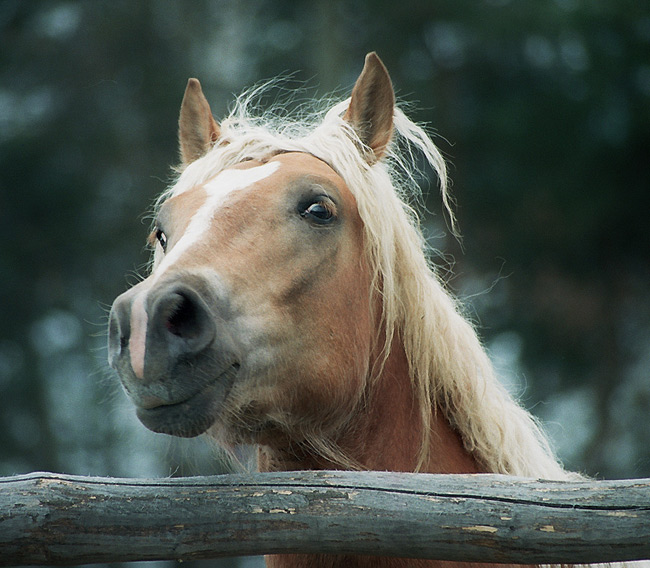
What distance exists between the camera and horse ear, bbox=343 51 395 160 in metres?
2.65

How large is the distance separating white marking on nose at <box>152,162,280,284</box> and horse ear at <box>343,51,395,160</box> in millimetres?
431

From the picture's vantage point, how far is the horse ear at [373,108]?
8.68 feet

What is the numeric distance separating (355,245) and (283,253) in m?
0.29

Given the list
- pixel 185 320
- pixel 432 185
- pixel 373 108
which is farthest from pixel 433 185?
pixel 185 320

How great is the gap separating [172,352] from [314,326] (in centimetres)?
50

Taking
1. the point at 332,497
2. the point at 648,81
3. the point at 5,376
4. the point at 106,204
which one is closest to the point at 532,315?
the point at 648,81

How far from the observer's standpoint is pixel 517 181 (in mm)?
10242

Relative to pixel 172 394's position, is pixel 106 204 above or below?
above

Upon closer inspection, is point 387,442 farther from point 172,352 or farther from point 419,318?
point 172,352

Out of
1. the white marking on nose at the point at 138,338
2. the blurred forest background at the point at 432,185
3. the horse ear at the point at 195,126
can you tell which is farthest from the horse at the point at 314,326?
the blurred forest background at the point at 432,185

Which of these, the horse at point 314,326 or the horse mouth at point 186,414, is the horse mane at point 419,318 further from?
the horse mouth at point 186,414

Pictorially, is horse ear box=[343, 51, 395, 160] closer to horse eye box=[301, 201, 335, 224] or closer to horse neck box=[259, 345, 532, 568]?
horse eye box=[301, 201, 335, 224]

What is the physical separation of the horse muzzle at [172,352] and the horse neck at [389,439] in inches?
19.0

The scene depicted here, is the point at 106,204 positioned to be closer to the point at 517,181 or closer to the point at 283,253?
the point at 517,181
